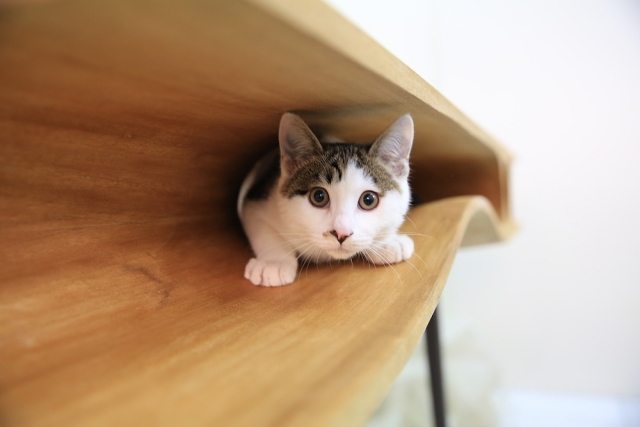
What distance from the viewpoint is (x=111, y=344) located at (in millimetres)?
423

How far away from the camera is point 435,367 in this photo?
1215 mm

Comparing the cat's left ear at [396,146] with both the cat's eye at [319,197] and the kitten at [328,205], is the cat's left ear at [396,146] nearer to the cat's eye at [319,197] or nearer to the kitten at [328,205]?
the kitten at [328,205]

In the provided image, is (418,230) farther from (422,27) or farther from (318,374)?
(422,27)

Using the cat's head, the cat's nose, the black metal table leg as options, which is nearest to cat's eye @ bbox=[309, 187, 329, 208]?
the cat's head

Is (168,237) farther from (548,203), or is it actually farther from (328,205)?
(548,203)

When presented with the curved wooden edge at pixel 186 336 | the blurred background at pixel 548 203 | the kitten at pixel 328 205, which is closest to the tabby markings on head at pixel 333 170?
the kitten at pixel 328 205

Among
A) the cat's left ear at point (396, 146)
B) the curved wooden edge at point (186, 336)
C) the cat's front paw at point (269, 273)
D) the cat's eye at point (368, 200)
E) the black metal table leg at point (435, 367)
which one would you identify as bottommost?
the black metal table leg at point (435, 367)

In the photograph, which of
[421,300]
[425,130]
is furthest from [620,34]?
[421,300]

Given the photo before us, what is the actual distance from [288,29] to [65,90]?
26 cm

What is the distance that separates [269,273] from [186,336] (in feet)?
0.91

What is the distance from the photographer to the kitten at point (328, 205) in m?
0.79

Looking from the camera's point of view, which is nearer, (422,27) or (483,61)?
(422,27)

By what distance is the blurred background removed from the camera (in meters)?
1.41

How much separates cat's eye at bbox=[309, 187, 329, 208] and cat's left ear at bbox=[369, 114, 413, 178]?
0.56 feet
